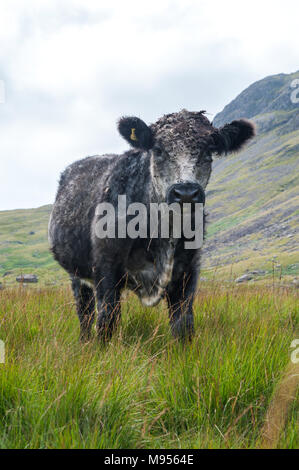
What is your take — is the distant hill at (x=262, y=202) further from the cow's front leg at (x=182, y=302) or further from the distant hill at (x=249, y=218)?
the cow's front leg at (x=182, y=302)

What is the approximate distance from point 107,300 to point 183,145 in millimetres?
2108

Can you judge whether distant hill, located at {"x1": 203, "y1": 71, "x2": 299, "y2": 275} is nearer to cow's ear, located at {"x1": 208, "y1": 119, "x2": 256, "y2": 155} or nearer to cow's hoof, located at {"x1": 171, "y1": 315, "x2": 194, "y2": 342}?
cow's ear, located at {"x1": 208, "y1": 119, "x2": 256, "y2": 155}

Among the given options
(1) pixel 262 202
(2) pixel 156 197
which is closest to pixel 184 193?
A: (2) pixel 156 197

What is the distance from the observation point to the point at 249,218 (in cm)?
7525

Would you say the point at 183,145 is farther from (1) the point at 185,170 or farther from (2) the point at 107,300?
(2) the point at 107,300

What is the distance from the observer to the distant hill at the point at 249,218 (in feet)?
150

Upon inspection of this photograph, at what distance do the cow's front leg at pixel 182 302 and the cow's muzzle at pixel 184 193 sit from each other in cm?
97

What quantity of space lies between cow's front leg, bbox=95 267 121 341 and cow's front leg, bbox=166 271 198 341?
2.19 ft

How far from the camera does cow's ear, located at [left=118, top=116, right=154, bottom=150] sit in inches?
211

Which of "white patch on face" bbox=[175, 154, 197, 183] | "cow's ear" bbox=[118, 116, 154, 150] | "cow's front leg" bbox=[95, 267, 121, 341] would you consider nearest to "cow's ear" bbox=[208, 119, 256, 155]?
"white patch on face" bbox=[175, 154, 197, 183]

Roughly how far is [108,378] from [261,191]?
97002mm

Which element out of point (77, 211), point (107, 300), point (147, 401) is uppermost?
point (77, 211)

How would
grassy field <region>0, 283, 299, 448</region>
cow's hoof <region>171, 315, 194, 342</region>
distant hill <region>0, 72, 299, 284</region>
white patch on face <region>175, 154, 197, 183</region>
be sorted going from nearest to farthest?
grassy field <region>0, 283, 299, 448</region>, white patch on face <region>175, 154, 197, 183</region>, cow's hoof <region>171, 315, 194, 342</region>, distant hill <region>0, 72, 299, 284</region>

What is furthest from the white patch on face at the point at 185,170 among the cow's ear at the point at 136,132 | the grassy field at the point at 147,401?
the grassy field at the point at 147,401
